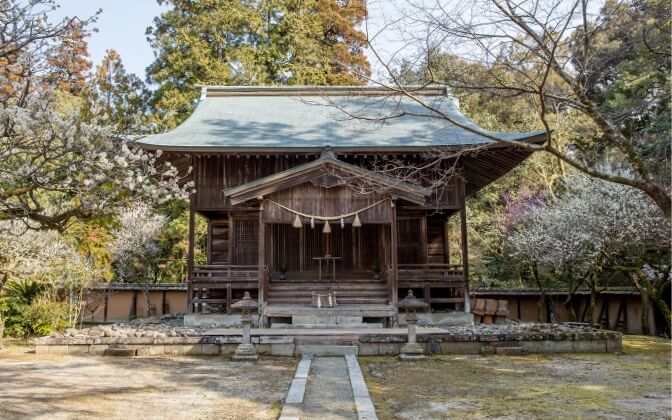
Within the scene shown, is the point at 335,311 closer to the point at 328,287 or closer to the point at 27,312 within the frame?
the point at 328,287

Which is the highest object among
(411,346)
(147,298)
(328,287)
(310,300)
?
(328,287)

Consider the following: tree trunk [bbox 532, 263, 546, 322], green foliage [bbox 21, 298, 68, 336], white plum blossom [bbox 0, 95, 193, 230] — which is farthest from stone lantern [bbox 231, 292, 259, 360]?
tree trunk [bbox 532, 263, 546, 322]

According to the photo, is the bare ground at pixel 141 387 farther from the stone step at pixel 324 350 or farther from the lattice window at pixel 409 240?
the lattice window at pixel 409 240

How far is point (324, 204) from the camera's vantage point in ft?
49.7

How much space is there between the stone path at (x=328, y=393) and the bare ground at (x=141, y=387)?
0.80ft

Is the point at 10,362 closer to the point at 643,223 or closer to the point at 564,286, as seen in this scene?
the point at 643,223

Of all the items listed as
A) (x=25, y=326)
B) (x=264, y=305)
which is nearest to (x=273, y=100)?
(x=264, y=305)

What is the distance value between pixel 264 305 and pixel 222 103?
9939mm

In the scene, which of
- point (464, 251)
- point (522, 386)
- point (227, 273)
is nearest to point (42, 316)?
point (227, 273)

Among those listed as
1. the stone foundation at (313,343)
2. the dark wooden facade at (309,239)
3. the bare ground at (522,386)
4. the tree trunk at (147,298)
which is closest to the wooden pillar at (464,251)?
the dark wooden facade at (309,239)

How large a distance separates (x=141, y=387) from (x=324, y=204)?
8099mm

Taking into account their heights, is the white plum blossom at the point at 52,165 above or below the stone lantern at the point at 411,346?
above

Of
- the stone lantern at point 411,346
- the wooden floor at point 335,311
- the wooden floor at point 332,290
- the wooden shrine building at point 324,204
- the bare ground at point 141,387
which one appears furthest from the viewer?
the wooden floor at point 332,290

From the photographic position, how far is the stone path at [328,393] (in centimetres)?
633
